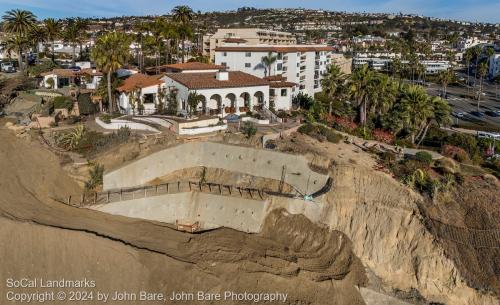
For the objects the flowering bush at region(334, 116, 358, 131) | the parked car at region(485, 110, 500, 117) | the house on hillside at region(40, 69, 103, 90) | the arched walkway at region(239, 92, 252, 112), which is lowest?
the parked car at region(485, 110, 500, 117)

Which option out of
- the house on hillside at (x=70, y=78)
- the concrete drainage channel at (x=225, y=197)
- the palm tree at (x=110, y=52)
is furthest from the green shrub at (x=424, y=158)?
the house on hillside at (x=70, y=78)

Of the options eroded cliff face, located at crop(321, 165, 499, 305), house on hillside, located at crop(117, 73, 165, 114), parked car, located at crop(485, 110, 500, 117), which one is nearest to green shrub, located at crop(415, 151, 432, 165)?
eroded cliff face, located at crop(321, 165, 499, 305)

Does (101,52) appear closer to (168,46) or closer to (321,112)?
(321,112)

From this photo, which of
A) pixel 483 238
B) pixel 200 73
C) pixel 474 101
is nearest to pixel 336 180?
pixel 483 238

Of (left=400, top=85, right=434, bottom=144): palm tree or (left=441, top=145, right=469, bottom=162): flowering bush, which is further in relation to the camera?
(left=400, top=85, right=434, bottom=144): palm tree

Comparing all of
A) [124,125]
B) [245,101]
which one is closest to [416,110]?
[245,101]

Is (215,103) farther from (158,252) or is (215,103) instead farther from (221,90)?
(158,252)

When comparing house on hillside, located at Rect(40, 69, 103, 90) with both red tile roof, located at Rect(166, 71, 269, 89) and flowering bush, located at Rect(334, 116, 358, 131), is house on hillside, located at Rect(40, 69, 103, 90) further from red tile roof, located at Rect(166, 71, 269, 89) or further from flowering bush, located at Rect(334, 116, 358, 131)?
flowering bush, located at Rect(334, 116, 358, 131)
